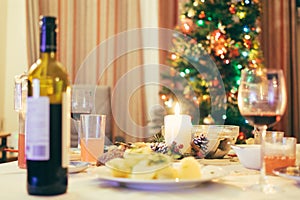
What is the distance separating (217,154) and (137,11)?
2.89m

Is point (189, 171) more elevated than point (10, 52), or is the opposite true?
point (10, 52)

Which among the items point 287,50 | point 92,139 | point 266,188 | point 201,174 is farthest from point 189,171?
point 287,50

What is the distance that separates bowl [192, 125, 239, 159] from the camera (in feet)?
5.05

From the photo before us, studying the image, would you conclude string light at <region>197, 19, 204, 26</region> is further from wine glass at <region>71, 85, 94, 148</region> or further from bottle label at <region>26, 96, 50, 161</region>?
bottle label at <region>26, 96, 50, 161</region>

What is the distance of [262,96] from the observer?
101 centimetres

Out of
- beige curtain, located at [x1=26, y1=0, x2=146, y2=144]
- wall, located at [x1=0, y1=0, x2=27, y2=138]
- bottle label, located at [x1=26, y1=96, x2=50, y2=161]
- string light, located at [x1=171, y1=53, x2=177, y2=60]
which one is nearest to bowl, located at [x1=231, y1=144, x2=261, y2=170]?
bottle label, located at [x1=26, y1=96, x2=50, y2=161]

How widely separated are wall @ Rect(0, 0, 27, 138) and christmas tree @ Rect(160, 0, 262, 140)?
4.58 ft

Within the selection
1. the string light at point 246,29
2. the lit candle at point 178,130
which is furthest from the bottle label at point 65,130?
the string light at point 246,29

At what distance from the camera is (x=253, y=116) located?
1.04m

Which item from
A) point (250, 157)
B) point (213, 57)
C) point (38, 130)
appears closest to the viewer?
point (38, 130)

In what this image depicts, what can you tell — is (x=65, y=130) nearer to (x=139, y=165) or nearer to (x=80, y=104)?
(x=139, y=165)

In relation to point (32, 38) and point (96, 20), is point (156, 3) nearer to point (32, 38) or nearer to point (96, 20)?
point (96, 20)

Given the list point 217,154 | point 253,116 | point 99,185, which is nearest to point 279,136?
point 253,116

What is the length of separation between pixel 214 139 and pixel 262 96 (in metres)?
0.56
